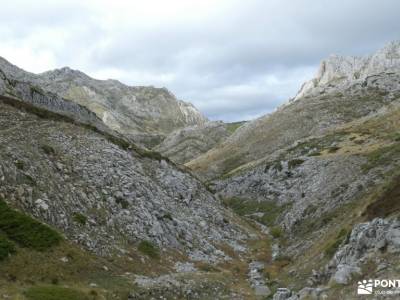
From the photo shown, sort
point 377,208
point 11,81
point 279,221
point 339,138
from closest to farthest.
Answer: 1. point 377,208
2. point 279,221
3. point 11,81
4. point 339,138

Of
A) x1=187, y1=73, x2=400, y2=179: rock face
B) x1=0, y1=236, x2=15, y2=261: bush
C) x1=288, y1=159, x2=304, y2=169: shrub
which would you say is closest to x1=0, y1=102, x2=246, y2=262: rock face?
x1=0, y1=236, x2=15, y2=261: bush

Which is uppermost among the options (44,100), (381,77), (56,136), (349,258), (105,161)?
(381,77)

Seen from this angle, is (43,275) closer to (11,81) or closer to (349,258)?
(349,258)

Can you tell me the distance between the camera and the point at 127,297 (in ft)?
88.8

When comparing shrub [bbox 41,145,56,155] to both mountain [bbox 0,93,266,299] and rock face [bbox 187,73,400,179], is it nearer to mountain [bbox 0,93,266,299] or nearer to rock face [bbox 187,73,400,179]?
mountain [bbox 0,93,266,299]

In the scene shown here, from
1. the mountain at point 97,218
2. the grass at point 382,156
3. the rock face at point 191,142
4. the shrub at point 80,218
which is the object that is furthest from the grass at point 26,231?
the rock face at point 191,142

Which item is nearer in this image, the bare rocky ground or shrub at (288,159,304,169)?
the bare rocky ground

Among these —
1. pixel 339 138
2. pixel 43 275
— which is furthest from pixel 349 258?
pixel 339 138

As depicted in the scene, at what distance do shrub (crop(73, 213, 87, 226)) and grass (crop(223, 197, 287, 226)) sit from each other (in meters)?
28.4

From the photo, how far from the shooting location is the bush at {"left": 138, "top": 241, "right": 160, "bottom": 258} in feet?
A: 118

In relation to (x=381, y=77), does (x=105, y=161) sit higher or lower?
lower

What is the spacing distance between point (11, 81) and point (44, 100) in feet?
21.0

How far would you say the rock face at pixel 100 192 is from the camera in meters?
34.8

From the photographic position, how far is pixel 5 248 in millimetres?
27484
